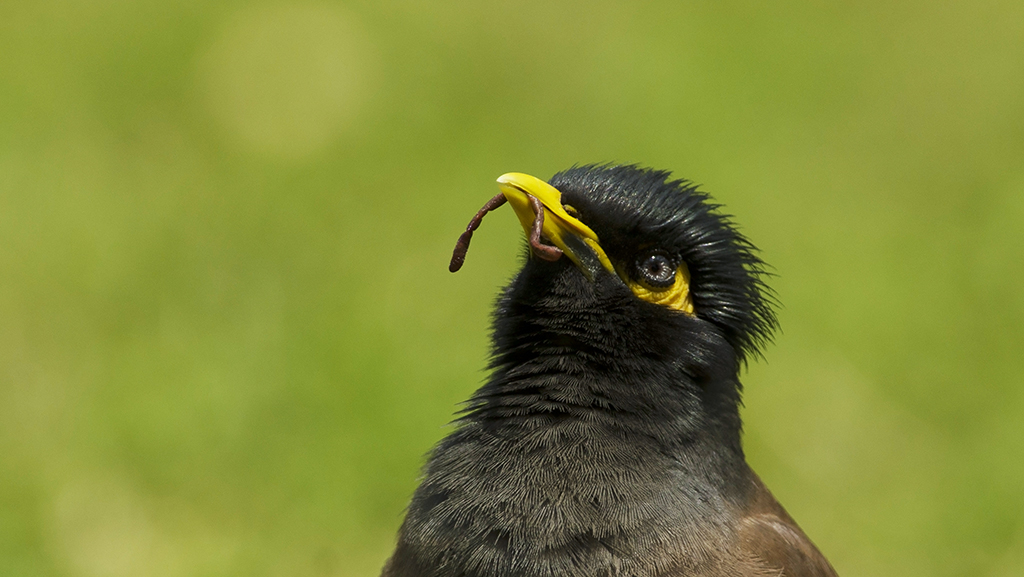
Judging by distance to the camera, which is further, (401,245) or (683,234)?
(401,245)

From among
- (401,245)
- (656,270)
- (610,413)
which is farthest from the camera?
(401,245)

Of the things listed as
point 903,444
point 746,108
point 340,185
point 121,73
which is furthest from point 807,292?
point 121,73

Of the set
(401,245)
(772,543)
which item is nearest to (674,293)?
(772,543)

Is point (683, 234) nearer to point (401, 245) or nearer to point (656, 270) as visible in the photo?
point (656, 270)

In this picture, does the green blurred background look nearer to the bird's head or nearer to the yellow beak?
the bird's head

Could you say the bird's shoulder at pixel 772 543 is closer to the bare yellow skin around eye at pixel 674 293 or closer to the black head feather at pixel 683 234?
the black head feather at pixel 683 234

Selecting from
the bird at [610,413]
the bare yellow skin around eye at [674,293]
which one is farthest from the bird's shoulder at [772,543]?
the bare yellow skin around eye at [674,293]

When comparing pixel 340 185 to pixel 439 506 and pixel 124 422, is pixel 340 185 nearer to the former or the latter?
pixel 124 422
